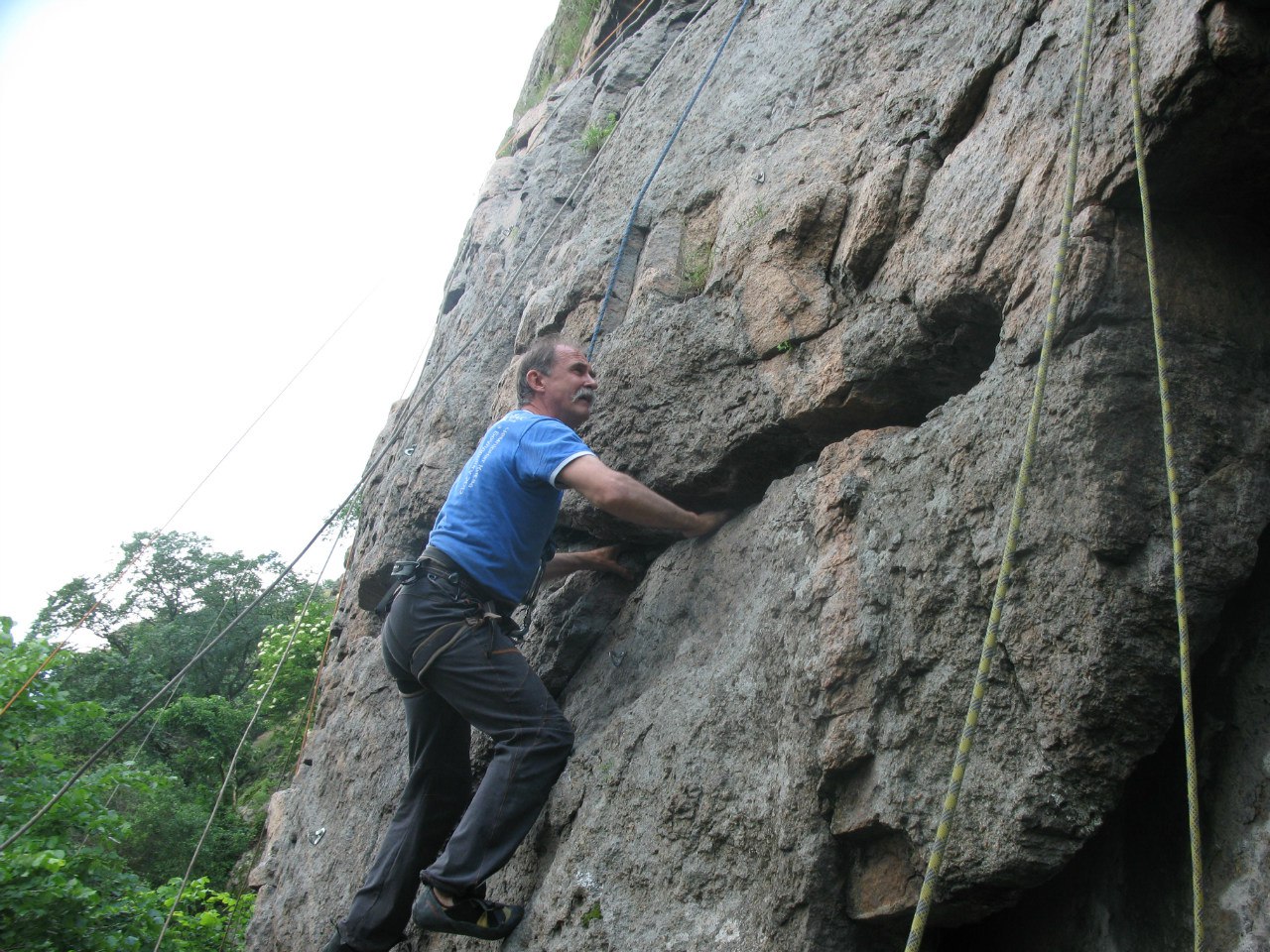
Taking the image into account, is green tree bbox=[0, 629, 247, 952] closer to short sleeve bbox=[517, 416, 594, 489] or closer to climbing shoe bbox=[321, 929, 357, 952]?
climbing shoe bbox=[321, 929, 357, 952]

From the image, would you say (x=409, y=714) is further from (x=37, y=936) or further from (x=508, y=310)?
(x=37, y=936)

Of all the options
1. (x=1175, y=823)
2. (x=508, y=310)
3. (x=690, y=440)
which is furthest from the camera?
(x=508, y=310)

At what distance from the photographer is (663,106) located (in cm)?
620

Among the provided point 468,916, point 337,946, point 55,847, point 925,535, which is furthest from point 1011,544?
point 55,847

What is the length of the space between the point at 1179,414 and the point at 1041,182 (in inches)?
34.3

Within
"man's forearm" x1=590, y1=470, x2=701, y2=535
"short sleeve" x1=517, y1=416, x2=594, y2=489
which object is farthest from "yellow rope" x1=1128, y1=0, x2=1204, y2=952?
"short sleeve" x1=517, y1=416, x2=594, y2=489

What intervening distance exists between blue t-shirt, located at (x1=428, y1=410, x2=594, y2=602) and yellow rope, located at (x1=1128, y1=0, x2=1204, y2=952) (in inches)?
79.3

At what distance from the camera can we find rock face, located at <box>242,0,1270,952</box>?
2.33 meters

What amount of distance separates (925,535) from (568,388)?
1889 mm

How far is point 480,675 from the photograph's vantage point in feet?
11.8

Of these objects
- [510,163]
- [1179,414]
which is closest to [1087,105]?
[1179,414]

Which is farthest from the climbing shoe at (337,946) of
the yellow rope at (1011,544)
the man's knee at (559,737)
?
the yellow rope at (1011,544)

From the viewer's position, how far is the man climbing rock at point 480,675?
342cm

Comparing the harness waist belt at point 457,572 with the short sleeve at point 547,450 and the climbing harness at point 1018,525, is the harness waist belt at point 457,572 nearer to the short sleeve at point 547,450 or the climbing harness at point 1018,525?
the short sleeve at point 547,450
